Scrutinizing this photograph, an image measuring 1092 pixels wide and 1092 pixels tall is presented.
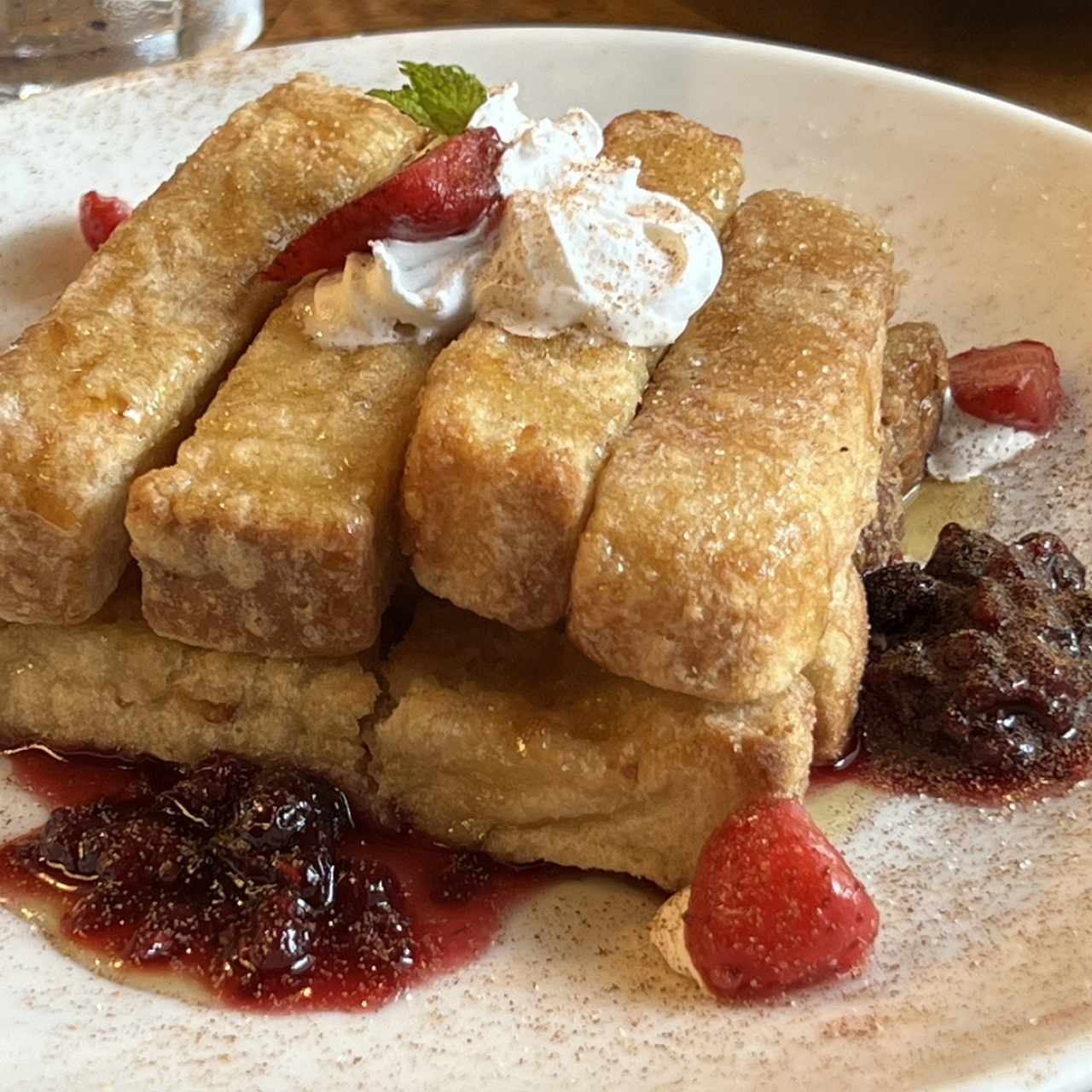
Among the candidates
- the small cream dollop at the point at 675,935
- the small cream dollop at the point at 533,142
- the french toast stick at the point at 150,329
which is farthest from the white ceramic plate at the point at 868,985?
the small cream dollop at the point at 533,142

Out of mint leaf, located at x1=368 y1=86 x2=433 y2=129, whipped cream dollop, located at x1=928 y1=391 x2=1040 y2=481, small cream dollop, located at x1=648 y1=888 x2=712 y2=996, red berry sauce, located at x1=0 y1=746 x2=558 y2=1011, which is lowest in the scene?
red berry sauce, located at x1=0 y1=746 x2=558 y2=1011

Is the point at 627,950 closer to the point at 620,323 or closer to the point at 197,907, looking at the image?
the point at 197,907

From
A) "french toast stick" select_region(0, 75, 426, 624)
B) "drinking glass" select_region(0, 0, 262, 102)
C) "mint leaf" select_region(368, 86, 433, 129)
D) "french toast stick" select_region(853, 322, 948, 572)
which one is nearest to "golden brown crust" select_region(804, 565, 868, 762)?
"french toast stick" select_region(853, 322, 948, 572)

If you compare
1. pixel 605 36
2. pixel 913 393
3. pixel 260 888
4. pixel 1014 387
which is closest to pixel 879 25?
pixel 605 36

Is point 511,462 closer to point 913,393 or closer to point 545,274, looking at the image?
point 545,274

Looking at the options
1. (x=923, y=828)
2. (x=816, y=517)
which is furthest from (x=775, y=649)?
(x=923, y=828)

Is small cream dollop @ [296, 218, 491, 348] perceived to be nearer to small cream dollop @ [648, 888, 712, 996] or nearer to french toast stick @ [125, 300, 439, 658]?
french toast stick @ [125, 300, 439, 658]
